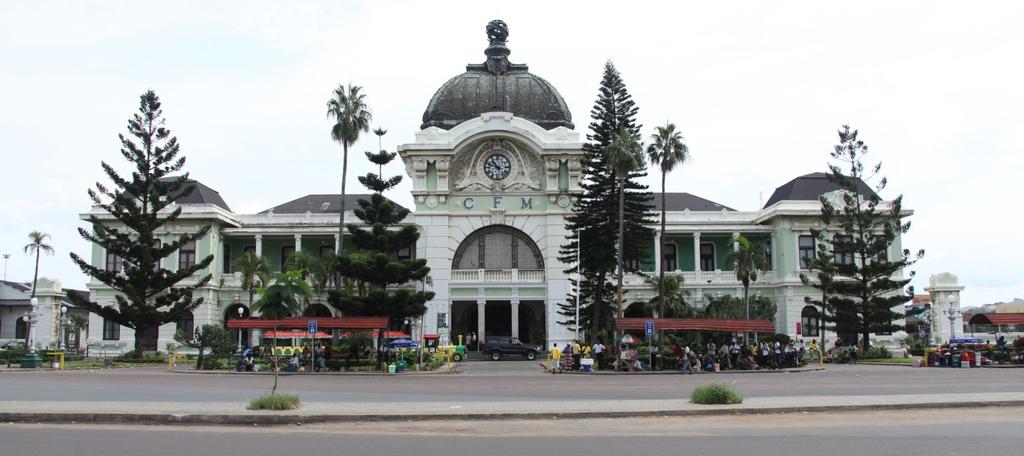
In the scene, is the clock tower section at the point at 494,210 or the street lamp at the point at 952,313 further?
the clock tower section at the point at 494,210

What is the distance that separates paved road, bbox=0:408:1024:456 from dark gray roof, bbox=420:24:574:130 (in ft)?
138

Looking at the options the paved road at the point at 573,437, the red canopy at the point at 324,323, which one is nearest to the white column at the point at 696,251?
the red canopy at the point at 324,323

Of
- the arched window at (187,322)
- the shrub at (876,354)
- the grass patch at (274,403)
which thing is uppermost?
the arched window at (187,322)

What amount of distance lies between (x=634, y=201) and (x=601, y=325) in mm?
6744

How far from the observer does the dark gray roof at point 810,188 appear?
5691cm

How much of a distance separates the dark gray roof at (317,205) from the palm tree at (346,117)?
55.5ft

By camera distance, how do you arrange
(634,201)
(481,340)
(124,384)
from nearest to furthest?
1. (124,384)
2. (634,201)
3. (481,340)

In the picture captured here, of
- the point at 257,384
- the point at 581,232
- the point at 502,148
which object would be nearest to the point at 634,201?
the point at 581,232

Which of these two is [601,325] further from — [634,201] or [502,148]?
[502,148]

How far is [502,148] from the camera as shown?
178 ft

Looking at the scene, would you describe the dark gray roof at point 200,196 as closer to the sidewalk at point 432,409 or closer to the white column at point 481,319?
the white column at point 481,319

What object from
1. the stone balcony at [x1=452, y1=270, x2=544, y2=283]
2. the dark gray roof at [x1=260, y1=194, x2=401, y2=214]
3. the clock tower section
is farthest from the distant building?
the stone balcony at [x1=452, y1=270, x2=544, y2=283]

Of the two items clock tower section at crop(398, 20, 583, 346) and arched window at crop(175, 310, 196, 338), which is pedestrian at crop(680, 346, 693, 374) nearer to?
clock tower section at crop(398, 20, 583, 346)

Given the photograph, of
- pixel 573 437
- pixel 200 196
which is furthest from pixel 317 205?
pixel 573 437
